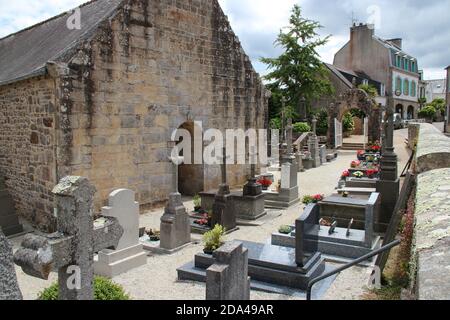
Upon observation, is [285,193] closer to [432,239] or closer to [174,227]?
[174,227]

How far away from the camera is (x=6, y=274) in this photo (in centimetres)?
229

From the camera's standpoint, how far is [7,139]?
11391 mm

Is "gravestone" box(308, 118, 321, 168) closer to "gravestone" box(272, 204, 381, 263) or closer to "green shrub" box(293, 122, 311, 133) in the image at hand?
"green shrub" box(293, 122, 311, 133)

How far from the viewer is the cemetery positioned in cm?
365

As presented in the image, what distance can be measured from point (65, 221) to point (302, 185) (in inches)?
497

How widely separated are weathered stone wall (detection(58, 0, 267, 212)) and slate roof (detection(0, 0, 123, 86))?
562 millimetres

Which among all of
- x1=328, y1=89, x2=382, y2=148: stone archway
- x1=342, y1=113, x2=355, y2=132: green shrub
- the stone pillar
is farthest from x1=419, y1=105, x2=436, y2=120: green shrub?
the stone pillar

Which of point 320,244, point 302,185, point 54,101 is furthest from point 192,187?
point 320,244

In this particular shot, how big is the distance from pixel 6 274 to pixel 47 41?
11684 mm

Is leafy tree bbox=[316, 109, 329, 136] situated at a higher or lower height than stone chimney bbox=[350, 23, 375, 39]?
lower

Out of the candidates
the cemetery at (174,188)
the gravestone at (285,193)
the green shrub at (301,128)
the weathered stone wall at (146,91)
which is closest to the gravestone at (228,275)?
the cemetery at (174,188)

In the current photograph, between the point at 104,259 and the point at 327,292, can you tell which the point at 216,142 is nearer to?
the point at 104,259

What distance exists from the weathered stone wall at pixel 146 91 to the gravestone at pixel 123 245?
293 cm
